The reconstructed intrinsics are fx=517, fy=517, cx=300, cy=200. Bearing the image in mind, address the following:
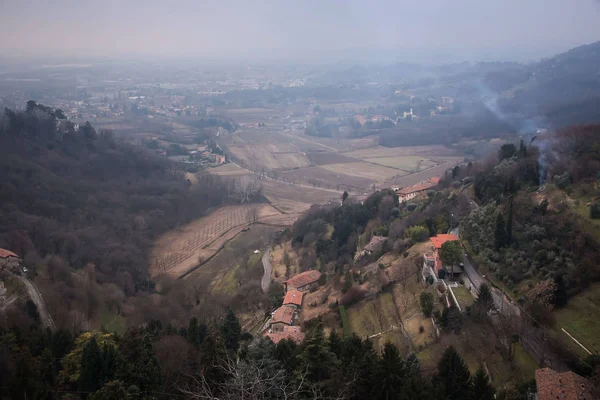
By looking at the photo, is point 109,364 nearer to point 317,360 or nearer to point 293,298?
point 317,360

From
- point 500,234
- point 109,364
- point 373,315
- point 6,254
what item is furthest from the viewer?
point 6,254

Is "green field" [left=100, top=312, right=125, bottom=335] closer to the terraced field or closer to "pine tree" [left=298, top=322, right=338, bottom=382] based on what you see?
the terraced field

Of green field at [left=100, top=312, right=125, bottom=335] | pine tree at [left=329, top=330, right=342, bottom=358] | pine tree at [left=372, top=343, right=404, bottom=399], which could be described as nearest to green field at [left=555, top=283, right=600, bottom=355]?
pine tree at [left=372, top=343, right=404, bottom=399]

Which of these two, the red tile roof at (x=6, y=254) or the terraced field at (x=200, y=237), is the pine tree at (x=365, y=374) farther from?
the terraced field at (x=200, y=237)

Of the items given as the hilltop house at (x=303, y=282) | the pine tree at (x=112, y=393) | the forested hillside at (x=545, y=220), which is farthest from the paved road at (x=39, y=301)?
the forested hillside at (x=545, y=220)

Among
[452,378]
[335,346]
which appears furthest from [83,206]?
[452,378]

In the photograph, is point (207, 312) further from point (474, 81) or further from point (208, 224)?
point (474, 81)
